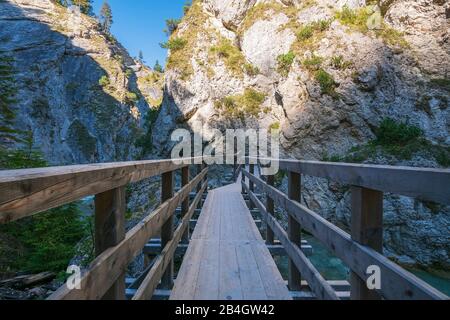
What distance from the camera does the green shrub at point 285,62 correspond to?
1684 cm

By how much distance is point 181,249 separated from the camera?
3.43 m

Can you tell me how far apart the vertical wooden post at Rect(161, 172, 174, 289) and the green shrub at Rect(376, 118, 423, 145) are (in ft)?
42.8

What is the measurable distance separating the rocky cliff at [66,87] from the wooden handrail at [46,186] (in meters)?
31.6

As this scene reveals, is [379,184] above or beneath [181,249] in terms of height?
above

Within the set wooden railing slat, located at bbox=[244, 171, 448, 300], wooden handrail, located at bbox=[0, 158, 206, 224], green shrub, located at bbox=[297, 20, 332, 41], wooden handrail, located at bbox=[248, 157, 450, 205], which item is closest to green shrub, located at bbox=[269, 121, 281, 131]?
green shrub, located at bbox=[297, 20, 332, 41]

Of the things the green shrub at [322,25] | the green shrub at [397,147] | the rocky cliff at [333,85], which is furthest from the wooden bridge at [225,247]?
the green shrub at [322,25]

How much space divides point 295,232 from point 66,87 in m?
42.1

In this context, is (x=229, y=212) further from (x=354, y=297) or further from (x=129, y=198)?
(x=129, y=198)

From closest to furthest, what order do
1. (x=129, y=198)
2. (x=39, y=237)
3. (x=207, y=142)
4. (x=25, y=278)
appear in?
(x=25, y=278) < (x=39, y=237) < (x=207, y=142) < (x=129, y=198)

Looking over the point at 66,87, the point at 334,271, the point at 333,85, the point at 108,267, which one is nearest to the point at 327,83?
the point at 333,85

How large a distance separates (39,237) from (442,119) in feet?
64.6

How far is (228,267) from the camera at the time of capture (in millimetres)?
2908
